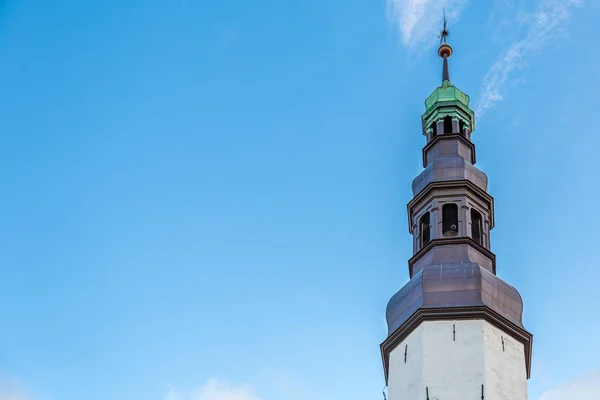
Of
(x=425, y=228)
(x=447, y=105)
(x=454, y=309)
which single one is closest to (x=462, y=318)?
(x=454, y=309)

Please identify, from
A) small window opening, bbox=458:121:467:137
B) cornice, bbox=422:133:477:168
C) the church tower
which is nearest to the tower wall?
the church tower

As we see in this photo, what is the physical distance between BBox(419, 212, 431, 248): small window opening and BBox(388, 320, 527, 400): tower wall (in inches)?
133

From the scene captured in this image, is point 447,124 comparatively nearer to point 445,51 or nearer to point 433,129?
point 433,129

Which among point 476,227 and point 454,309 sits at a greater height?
point 476,227

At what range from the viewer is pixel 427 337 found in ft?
101

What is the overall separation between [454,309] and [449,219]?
391 cm

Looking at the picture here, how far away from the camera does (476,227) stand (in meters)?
34.2

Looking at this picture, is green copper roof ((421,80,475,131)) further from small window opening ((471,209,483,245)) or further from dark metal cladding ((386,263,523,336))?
dark metal cladding ((386,263,523,336))

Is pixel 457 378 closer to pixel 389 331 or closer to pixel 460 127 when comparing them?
pixel 389 331

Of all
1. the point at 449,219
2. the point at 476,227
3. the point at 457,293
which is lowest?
the point at 457,293

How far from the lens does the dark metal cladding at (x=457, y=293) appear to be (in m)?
31.4

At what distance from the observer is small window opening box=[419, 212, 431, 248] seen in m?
34.0

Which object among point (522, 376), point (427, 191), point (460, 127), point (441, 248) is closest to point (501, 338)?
point (522, 376)

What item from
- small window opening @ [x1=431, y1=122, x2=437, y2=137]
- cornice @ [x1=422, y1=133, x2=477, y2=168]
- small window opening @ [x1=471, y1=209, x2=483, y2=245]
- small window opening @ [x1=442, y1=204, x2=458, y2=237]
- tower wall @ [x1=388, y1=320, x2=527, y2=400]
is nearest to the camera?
tower wall @ [x1=388, y1=320, x2=527, y2=400]
